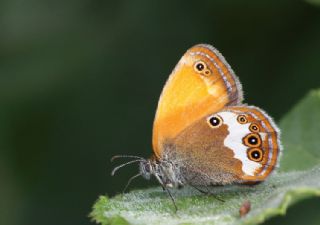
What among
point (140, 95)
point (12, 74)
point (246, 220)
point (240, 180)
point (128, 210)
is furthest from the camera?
point (140, 95)

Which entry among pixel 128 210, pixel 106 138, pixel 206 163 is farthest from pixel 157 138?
pixel 106 138

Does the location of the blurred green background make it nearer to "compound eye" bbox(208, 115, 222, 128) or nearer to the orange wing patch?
the orange wing patch

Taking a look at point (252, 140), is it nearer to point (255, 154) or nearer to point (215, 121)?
point (255, 154)

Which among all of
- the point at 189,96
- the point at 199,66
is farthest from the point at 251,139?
the point at 199,66

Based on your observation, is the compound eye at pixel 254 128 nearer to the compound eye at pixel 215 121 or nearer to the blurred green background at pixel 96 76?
the compound eye at pixel 215 121

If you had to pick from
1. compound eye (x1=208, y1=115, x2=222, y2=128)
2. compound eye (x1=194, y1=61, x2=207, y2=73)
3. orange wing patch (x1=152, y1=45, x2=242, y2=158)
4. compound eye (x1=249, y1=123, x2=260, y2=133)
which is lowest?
compound eye (x1=249, y1=123, x2=260, y2=133)

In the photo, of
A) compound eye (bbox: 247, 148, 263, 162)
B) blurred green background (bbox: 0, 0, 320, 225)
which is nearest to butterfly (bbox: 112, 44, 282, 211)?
compound eye (bbox: 247, 148, 263, 162)

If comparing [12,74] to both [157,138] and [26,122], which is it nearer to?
[26,122]
